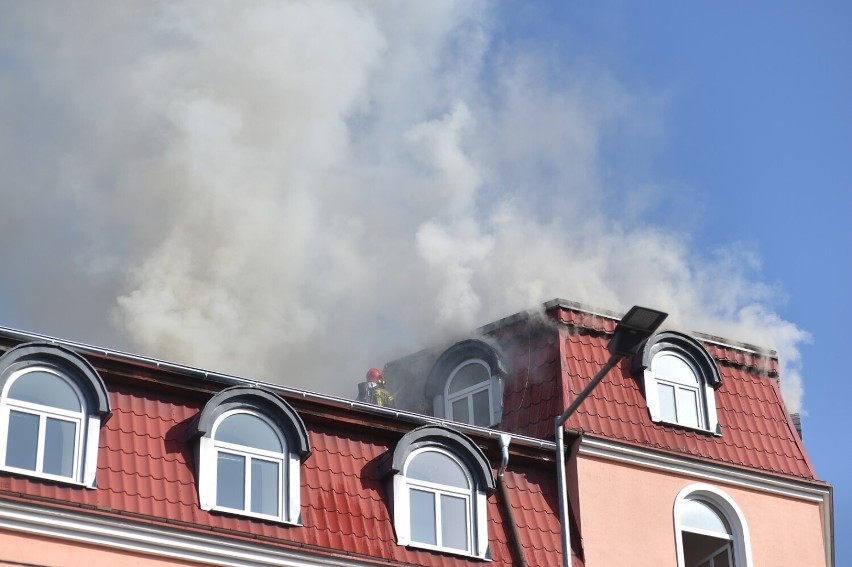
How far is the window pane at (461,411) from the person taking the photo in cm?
2645

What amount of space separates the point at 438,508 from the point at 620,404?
13.9 feet

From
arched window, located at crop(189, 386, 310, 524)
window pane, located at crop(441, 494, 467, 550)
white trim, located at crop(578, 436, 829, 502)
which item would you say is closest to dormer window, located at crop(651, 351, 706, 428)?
white trim, located at crop(578, 436, 829, 502)

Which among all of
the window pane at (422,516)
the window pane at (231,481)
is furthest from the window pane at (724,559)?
the window pane at (231,481)

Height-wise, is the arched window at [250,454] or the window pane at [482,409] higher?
the window pane at [482,409]

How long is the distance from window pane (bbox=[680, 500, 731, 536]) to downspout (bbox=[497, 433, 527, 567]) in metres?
3.26

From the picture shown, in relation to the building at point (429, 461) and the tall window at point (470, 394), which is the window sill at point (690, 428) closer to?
the building at point (429, 461)

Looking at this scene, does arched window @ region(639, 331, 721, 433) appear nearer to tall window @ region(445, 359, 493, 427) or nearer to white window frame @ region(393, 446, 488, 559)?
tall window @ region(445, 359, 493, 427)

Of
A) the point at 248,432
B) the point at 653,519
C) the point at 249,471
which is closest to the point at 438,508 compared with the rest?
the point at 249,471

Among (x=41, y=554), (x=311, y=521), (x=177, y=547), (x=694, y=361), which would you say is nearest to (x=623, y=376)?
(x=694, y=361)

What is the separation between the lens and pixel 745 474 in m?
25.4

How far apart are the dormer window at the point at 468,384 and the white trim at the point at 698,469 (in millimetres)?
2158

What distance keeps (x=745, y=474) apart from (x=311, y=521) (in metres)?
7.78

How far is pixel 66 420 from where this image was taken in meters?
20.1

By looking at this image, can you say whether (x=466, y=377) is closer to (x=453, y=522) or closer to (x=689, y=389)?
(x=689, y=389)
